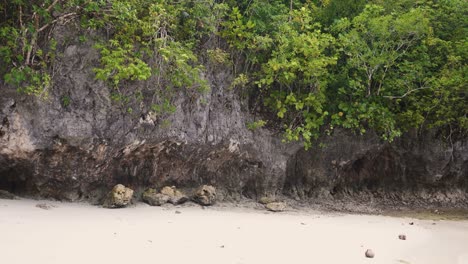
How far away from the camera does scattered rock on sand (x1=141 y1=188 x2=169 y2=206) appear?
7082 millimetres

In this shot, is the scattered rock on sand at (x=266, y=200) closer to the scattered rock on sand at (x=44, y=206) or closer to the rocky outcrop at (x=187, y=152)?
the rocky outcrop at (x=187, y=152)

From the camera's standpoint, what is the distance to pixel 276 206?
7785 millimetres

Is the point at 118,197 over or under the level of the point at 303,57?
under

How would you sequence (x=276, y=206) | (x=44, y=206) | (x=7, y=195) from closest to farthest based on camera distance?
1. (x=44, y=206)
2. (x=7, y=195)
3. (x=276, y=206)

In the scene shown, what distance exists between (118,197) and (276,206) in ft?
10.2

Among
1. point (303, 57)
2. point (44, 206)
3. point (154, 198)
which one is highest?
point (303, 57)

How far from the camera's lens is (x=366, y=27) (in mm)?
8656

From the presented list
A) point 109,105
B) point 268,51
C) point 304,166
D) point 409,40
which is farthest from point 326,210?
point 109,105

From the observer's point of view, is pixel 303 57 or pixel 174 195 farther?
pixel 303 57

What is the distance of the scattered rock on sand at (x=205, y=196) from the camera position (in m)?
7.51

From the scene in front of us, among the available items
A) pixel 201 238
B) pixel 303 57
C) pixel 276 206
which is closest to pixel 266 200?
pixel 276 206

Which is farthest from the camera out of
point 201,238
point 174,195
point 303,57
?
point 303,57

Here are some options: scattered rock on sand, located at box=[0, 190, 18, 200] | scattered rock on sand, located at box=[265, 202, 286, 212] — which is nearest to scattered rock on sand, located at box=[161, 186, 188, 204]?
scattered rock on sand, located at box=[265, 202, 286, 212]

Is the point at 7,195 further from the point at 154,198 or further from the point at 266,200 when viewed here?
the point at 266,200
